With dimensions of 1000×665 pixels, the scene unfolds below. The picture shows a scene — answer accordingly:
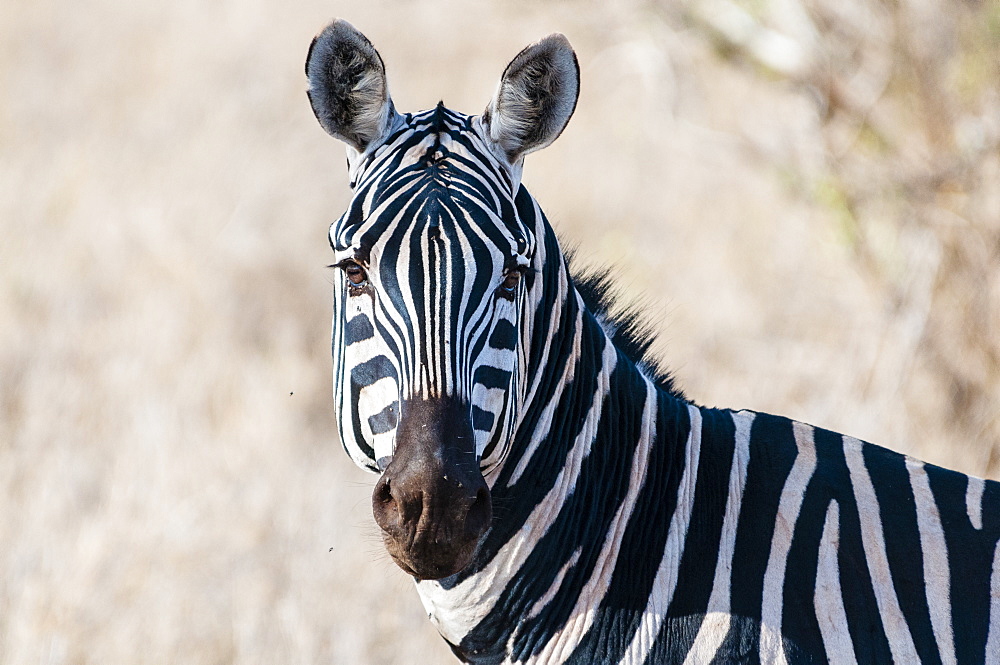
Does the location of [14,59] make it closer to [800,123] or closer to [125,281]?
[125,281]

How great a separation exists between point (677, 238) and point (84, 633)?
25.3ft

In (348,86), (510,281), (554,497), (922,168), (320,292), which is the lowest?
(554,497)

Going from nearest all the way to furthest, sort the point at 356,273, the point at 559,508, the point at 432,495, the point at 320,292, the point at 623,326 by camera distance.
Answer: the point at 432,495 → the point at 356,273 → the point at 559,508 → the point at 623,326 → the point at 320,292

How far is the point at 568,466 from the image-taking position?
2775 mm

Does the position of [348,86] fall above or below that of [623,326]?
→ above

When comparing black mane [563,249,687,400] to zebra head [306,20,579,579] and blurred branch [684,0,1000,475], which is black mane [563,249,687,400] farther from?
blurred branch [684,0,1000,475]

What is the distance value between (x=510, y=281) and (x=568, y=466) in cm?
58

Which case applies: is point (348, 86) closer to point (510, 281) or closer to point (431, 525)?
point (510, 281)

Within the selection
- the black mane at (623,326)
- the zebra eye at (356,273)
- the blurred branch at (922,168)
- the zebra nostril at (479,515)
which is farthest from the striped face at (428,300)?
the blurred branch at (922,168)

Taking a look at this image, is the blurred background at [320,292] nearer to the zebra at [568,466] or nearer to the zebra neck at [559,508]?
the zebra neck at [559,508]

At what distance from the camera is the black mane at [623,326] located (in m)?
3.18

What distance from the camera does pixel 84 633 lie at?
468 centimetres

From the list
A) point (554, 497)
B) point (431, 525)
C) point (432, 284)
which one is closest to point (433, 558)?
point (431, 525)

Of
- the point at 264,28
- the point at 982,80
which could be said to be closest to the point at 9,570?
the point at 982,80
